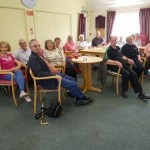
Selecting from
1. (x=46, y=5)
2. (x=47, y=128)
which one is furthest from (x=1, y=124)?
(x=46, y=5)

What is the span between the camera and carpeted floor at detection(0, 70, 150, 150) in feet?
6.31

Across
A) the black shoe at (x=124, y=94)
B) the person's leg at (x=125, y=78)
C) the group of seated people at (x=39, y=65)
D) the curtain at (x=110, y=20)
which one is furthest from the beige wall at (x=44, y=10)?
the black shoe at (x=124, y=94)

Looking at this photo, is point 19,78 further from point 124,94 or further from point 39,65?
point 124,94

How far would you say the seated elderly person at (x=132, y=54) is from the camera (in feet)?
12.0

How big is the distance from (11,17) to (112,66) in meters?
2.84

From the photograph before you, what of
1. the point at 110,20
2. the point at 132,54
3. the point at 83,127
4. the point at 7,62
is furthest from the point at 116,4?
the point at 83,127

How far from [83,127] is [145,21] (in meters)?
5.30

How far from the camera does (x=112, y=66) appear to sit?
11.4 ft

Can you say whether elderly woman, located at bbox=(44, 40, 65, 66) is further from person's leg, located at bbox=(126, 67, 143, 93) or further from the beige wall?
the beige wall

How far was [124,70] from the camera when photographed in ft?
10.7

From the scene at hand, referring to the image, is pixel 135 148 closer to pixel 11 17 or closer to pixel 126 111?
pixel 126 111

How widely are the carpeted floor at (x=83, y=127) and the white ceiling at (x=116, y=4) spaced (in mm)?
4399

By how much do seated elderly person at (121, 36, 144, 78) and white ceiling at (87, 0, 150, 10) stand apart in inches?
128

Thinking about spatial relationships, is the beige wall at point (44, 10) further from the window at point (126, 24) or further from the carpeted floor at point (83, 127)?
the carpeted floor at point (83, 127)
